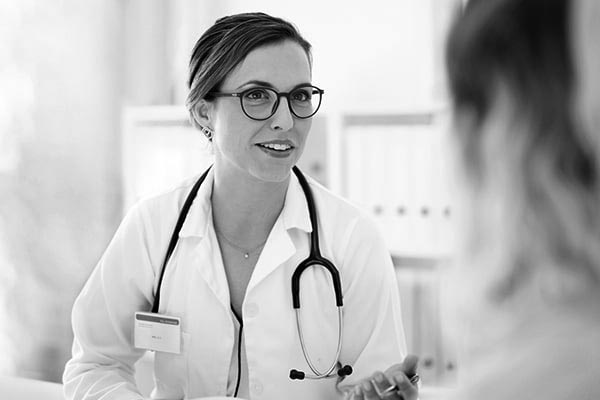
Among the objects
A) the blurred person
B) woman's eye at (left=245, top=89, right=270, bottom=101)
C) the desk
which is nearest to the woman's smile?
woman's eye at (left=245, top=89, right=270, bottom=101)

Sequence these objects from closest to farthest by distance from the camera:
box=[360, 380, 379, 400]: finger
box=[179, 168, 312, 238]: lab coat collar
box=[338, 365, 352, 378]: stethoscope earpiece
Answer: box=[360, 380, 379, 400]: finger → box=[338, 365, 352, 378]: stethoscope earpiece → box=[179, 168, 312, 238]: lab coat collar

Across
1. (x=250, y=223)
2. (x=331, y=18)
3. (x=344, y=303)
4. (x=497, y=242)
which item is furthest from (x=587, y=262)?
(x=331, y=18)

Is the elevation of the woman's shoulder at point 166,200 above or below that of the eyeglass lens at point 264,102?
Result: below

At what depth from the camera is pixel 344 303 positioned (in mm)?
1780

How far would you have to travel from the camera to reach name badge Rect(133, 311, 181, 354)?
178 centimetres

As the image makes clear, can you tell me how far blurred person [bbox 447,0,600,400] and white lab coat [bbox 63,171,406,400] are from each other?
3.44ft

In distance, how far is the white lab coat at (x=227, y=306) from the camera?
1.73 meters

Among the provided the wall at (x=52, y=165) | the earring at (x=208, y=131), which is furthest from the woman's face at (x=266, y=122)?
the wall at (x=52, y=165)

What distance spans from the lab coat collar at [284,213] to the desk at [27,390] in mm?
492

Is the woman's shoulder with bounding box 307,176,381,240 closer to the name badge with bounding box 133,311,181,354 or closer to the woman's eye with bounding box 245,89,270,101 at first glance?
the woman's eye with bounding box 245,89,270,101

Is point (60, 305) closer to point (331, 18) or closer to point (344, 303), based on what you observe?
point (331, 18)

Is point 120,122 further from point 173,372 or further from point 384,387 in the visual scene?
point 384,387

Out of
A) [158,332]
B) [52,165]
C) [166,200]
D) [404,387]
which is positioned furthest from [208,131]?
[52,165]

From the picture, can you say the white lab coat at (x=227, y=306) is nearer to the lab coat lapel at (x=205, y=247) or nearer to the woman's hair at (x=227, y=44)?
the lab coat lapel at (x=205, y=247)
